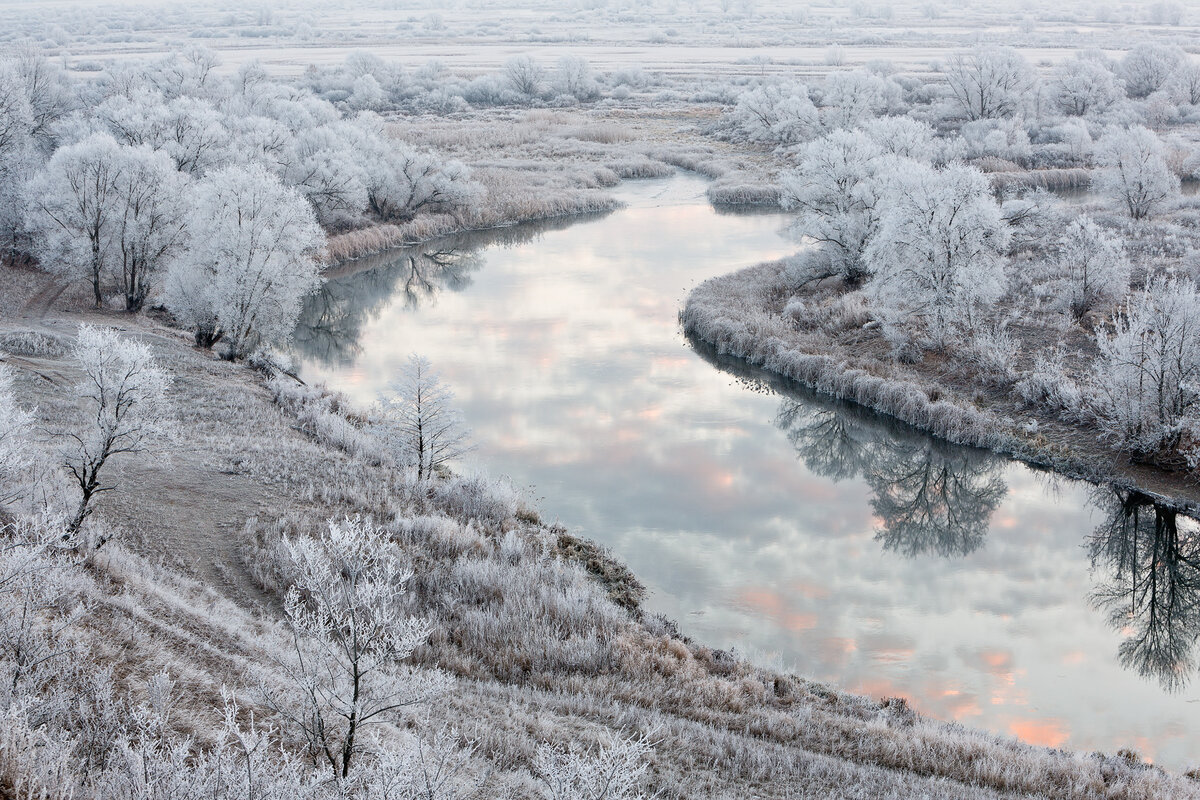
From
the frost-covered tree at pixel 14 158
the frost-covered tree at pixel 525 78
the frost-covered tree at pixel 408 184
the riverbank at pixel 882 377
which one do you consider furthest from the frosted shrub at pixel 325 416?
the frost-covered tree at pixel 525 78

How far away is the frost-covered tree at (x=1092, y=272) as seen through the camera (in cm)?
2417

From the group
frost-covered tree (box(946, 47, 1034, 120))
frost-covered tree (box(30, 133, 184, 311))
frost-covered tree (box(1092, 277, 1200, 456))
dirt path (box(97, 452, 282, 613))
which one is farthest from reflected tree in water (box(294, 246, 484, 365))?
frost-covered tree (box(946, 47, 1034, 120))

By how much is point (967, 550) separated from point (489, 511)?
27.6ft

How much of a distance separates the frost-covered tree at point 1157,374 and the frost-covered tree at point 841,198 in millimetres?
10468

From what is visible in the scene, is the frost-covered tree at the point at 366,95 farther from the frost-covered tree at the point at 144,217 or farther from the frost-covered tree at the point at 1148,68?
the frost-covered tree at the point at 1148,68

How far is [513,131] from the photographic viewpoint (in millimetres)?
61062

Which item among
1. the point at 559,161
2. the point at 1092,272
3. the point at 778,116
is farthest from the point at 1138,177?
the point at 559,161

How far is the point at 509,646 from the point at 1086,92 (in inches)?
2412

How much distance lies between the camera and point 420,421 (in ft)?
57.0

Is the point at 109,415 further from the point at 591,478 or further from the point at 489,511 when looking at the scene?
the point at 591,478

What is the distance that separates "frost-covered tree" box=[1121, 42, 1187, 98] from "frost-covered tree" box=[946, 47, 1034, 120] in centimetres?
1120

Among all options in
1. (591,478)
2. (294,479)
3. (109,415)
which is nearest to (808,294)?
(591,478)

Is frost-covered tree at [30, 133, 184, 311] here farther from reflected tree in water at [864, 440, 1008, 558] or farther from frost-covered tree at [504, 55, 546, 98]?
frost-covered tree at [504, 55, 546, 98]

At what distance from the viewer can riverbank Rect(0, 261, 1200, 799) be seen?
27.6 ft
